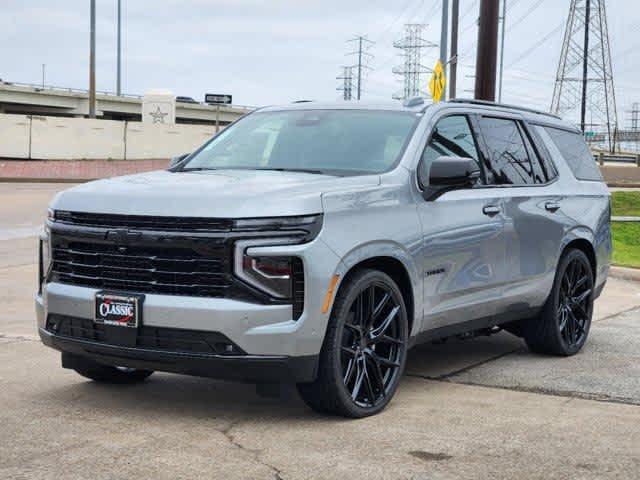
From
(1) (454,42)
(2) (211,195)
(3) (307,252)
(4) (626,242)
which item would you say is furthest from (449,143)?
(1) (454,42)

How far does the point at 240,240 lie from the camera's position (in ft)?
17.6

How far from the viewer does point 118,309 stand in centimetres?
555

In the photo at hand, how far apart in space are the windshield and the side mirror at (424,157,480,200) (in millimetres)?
270

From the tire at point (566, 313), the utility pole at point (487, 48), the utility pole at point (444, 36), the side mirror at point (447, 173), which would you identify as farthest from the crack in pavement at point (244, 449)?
the utility pole at point (444, 36)

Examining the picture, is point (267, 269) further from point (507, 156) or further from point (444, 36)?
point (444, 36)

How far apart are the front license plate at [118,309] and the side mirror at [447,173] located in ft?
6.49

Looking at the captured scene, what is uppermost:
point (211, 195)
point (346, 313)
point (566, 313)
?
point (211, 195)

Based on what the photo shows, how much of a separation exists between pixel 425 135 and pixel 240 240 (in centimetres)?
187

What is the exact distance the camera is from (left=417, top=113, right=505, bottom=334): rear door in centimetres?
651

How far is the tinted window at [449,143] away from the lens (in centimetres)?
668

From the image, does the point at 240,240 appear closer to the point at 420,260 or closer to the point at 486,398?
the point at 420,260

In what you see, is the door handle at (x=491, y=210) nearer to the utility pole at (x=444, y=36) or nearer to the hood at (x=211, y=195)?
the hood at (x=211, y=195)

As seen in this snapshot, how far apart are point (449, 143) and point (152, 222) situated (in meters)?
2.38

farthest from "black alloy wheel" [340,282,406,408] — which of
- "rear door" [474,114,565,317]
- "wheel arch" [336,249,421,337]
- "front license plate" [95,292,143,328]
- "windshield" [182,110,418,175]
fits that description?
"rear door" [474,114,565,317]
